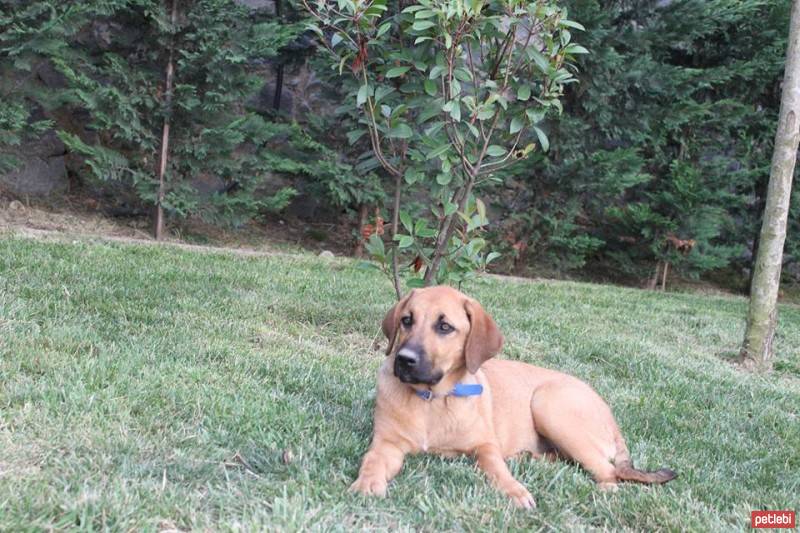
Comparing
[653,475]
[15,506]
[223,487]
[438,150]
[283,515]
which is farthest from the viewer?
[438,150]

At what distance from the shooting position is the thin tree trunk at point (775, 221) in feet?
20.9

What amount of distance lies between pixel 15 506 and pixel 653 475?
8.77 feet

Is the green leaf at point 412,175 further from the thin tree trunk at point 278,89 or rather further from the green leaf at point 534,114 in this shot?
the thin tree trunk at point 278,89

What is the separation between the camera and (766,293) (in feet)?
21.3

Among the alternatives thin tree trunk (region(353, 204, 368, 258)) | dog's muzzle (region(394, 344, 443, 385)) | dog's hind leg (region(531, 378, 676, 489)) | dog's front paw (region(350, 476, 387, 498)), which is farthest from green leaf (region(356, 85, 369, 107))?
thin tree trunk (region(353, 204, 368, 258))

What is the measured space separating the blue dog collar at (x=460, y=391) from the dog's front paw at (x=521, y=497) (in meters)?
0.54

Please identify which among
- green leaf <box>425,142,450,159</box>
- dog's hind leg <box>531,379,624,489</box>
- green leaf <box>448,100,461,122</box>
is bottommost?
dog's hind leg <box>531,379,624,489</box>

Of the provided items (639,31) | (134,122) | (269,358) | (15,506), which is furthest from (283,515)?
(639,31)

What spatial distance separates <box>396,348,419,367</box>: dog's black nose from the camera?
10.1 ft

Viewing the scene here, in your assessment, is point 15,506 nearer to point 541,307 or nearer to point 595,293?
point 541,307

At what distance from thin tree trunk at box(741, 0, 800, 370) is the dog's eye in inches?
178

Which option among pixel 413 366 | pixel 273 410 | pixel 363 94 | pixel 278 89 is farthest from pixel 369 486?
pixel 278 89

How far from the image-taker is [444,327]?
10.9 feet
